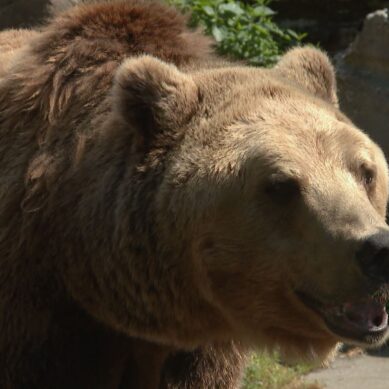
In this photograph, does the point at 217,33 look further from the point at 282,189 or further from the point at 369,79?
the point at 282,189

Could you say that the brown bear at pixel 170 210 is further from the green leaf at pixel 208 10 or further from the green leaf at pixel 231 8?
the green leaf at pixel 231 8

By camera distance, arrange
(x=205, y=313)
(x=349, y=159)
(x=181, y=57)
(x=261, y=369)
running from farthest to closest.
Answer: (x=261, y=369) → (x=181, y=57) → (x=205, y=313) → (x=349, y=159)

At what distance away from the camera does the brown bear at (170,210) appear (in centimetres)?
398

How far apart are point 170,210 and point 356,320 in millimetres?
888

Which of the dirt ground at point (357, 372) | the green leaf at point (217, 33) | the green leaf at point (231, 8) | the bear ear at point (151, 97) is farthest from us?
the green leaf at point (231, 8)

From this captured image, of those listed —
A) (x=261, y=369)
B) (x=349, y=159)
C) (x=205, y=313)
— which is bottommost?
(x=261, y=369)

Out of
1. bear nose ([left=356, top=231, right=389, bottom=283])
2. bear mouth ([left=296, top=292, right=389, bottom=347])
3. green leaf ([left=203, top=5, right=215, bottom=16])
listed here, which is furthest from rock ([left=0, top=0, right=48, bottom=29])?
bear nose ([left=356, top=231, right=389, bottom=283])

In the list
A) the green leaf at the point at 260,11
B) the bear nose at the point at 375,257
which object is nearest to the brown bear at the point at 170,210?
the bear nose at the point at 375,257

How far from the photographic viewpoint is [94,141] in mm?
4641

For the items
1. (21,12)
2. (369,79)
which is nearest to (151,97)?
(21,12)

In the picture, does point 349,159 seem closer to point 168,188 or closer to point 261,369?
point 168,188

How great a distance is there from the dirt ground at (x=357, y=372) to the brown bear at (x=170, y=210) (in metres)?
2.31

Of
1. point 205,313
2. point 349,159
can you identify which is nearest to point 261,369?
point 205,313

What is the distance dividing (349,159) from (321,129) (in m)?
0.17
